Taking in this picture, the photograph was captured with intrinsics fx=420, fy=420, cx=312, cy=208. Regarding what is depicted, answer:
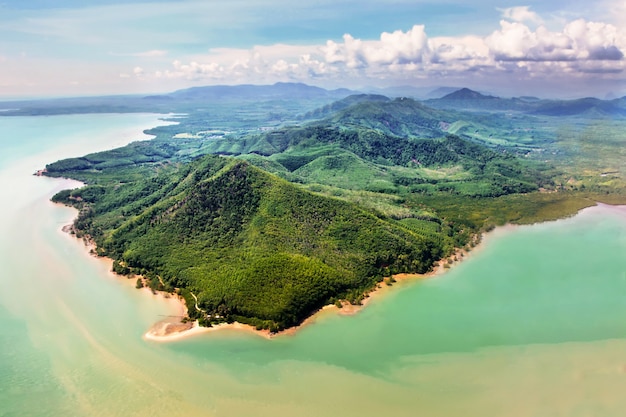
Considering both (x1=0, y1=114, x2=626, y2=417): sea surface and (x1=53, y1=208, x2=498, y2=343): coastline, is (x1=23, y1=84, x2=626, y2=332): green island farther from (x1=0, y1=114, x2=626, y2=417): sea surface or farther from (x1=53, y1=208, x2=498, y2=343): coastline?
(x1=0, y1=114, x2=626, y2=417): sea surface

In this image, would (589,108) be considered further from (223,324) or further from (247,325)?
(223,324)

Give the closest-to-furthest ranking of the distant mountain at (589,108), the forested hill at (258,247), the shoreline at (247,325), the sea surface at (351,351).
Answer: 1. the sea surface at (351,351)
2. the shoreline at (247,325)
3. the forested hill at (258,247)
4. the distant mountain at (589,108)

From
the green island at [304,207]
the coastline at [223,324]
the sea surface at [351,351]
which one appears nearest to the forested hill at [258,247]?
the green island at [304,207]

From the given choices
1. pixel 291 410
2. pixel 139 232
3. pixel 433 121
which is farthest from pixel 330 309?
pixel 433 121

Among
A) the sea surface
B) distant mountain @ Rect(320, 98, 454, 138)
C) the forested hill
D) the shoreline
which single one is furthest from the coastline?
distant mountain @ Rect(320, 98, 454, 138)

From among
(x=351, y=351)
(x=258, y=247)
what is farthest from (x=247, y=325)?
(x=258, y=247)

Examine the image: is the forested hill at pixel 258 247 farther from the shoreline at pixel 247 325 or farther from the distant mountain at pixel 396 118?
the distant mountain at pixel 396 118
